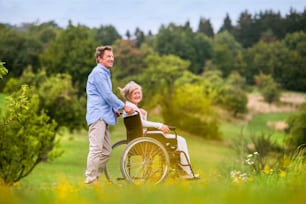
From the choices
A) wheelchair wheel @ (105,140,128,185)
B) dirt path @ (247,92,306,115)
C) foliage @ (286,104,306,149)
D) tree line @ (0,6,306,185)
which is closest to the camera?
wheelchair wheel @ (105,140,128,185)

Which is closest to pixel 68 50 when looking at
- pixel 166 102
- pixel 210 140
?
pixel 166 102

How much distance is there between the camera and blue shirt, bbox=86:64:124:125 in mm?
6006

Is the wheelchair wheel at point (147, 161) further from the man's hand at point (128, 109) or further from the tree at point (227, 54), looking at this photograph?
the tree at point (227, 54)

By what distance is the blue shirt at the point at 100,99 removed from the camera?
19.7 ft

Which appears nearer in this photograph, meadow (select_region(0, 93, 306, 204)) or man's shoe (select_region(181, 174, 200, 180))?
meadow (select_region(0, 93, 306, 204))

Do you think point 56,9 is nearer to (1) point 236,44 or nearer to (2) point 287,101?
(1) point 236,44

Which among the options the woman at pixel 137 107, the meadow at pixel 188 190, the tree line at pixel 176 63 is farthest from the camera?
the tree line at pixel 176 63

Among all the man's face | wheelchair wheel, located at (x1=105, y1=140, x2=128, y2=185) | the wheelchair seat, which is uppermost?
the man's face

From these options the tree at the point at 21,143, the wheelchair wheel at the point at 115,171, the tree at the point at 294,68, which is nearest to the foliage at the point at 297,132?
the tree at the point at 21,143

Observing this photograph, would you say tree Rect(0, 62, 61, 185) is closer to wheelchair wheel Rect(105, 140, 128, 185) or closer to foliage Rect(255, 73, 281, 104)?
wheelchair wheel Rect(105, 140, 128, 185)

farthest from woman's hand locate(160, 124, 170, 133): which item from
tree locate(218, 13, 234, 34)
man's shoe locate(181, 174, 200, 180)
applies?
tree locate(218, 13, 234, 34)

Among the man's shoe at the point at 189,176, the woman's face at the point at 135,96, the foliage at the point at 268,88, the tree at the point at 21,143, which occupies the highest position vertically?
the woman's face at the point at 135,96

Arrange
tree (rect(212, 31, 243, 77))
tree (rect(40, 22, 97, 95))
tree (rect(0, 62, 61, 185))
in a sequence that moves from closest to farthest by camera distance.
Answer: tree (rect(0, 62, 61, 185)) → tree (rect(40, 22, 97, 95)) → tree (rect(212, 31, 243, 77))

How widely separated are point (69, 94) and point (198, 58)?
35339 mm
